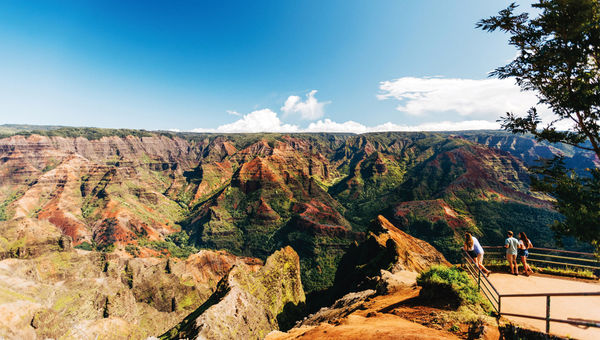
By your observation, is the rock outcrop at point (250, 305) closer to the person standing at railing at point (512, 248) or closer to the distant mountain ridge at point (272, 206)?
the distant mountain ridge at point (272, 206)

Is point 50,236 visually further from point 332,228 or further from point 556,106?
point 556,106

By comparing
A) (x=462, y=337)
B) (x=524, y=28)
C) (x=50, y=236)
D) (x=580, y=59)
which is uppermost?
(x=524, y=28)

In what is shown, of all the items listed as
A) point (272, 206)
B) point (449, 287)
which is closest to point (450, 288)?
point (449, 287)

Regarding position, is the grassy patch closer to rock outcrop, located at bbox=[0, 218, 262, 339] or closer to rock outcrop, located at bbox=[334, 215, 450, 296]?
rock outcrop, located at bbox=[334, 215, 450, 296]

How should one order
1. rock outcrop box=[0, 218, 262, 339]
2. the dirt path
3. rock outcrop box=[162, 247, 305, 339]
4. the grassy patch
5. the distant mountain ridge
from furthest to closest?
the distant mountain ridge, rock outcrop box=[0, 218, 262, 339], rock outcrop box=[162, 247, 305, 339], the grassy patch, the dirt path

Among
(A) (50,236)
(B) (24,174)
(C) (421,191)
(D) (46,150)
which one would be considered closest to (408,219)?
(C) (421,191)

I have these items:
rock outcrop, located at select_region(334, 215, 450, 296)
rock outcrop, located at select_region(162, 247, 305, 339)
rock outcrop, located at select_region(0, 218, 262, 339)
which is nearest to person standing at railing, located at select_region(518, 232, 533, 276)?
rock outcrop, located at select_region(334, 215, 450, 296)

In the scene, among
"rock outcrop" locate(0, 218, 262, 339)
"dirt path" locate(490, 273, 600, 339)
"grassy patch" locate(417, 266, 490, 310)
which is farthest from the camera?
"rock outcrop" locate(0, 218, 262, 339)
